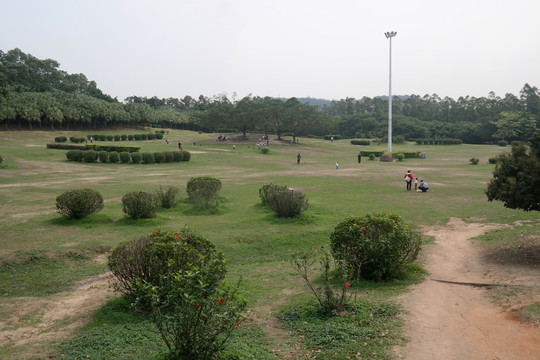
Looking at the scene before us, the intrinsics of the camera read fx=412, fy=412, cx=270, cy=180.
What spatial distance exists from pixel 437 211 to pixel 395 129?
81.1m

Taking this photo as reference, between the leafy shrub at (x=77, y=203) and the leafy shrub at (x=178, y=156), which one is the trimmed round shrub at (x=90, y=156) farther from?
the leafy shrub at (x=77, y=203)

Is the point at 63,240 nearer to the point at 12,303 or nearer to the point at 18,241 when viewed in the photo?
the point at 18,241

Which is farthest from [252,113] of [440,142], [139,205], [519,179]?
[519,179]

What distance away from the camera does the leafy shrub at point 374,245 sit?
29.2 ft

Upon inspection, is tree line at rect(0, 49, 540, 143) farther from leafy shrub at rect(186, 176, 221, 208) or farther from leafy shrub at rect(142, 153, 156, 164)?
leafy shrub at rect(186, 176, 221, 208)

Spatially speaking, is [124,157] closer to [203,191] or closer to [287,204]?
[203,191]

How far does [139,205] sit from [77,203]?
211cm

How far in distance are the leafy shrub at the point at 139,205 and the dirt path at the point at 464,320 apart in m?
9.82

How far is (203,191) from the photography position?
17969 millimetres

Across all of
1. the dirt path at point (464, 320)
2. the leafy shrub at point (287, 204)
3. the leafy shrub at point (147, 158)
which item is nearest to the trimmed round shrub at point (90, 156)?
the leafy shrub at point (147, 158)

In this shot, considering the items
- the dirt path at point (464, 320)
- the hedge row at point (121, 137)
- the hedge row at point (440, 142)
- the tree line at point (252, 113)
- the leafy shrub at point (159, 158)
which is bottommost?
the dirt path at point (464, 320)

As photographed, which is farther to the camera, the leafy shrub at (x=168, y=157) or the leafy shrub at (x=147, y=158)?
the leafy shrub at (x=168, y=157)

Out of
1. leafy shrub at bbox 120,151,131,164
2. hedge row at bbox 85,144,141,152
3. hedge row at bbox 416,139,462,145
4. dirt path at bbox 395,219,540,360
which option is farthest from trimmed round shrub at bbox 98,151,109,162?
hedge row at bbox 416,139,462,145

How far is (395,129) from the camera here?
9475 centimetres
